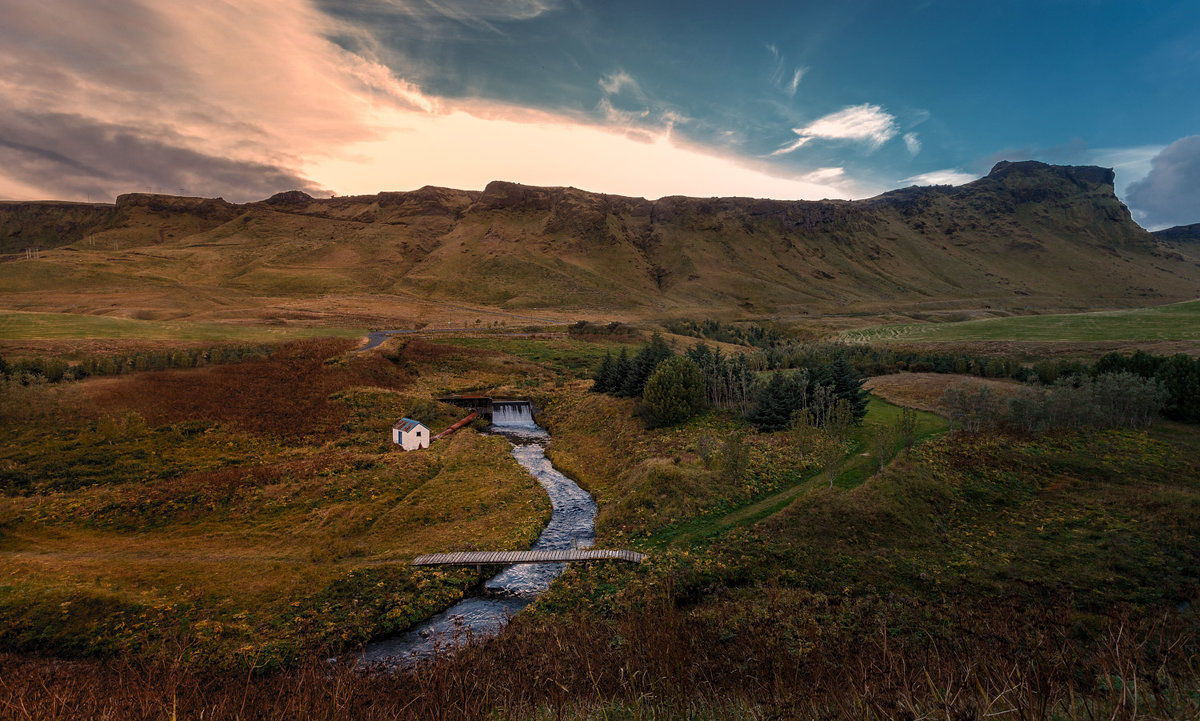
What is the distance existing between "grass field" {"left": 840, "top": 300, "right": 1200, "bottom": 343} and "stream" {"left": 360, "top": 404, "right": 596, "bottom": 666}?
7941cm

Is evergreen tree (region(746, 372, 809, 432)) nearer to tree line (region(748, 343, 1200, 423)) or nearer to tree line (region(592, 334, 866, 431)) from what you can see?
tree line (region(592, 334, 866, 431))

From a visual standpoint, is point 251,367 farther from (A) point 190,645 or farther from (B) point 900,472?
(B) point 900,472

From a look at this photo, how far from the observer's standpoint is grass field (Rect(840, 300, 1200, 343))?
3012 inches

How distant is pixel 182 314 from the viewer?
348ft

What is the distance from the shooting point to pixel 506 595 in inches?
782

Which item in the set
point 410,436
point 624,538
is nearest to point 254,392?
point 410,436

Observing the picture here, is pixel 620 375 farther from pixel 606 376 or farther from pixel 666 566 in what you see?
pixel 666 566

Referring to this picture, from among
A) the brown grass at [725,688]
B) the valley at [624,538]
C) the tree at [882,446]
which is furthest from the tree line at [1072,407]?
the brown grass at [725,688]

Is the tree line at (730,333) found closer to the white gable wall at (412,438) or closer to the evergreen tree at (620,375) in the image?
the evergreen tree at (620,375)

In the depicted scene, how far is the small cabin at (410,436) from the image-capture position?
125 ft

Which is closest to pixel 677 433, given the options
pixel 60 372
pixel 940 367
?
pixel 940 367

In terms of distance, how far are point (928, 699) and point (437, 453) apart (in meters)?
36.5

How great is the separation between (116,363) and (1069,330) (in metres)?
136

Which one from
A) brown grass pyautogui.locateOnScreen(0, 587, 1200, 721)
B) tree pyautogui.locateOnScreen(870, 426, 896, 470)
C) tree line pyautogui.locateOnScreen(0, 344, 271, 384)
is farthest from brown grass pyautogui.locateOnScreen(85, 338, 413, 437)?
tree pyautogui.locateOnScreen(870, 426, 896, 470)
